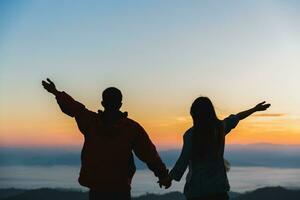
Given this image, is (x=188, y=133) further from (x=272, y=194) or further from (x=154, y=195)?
(x=154, y=195)

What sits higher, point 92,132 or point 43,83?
point 43,83

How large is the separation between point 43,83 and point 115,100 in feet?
5.15

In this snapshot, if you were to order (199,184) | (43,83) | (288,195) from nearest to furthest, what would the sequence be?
(199,184)
(43,83)
(288,195)

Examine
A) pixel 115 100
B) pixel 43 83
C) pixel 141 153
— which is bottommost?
pixel 141 153

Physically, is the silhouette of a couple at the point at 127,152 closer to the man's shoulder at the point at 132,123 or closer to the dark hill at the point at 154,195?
the man's shoulder at the point at 132,123

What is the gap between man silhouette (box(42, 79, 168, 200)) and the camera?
8.69 metres

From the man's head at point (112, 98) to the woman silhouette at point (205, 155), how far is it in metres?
1.13

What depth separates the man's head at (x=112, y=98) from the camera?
8.95 meters

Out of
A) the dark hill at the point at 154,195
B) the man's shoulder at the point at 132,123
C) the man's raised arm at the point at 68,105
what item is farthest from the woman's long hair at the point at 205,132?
the dark hill at the point at 154,195

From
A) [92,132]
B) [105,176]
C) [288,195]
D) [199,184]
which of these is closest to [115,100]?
[92,132]

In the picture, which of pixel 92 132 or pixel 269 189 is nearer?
pixel 92 132

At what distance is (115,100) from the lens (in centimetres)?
897

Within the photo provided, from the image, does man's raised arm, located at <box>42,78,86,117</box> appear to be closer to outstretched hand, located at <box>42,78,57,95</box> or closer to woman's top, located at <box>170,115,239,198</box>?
outstretched hand, located at <box>42,78,57,95</box>

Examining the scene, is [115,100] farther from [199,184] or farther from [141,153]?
[199,184]
